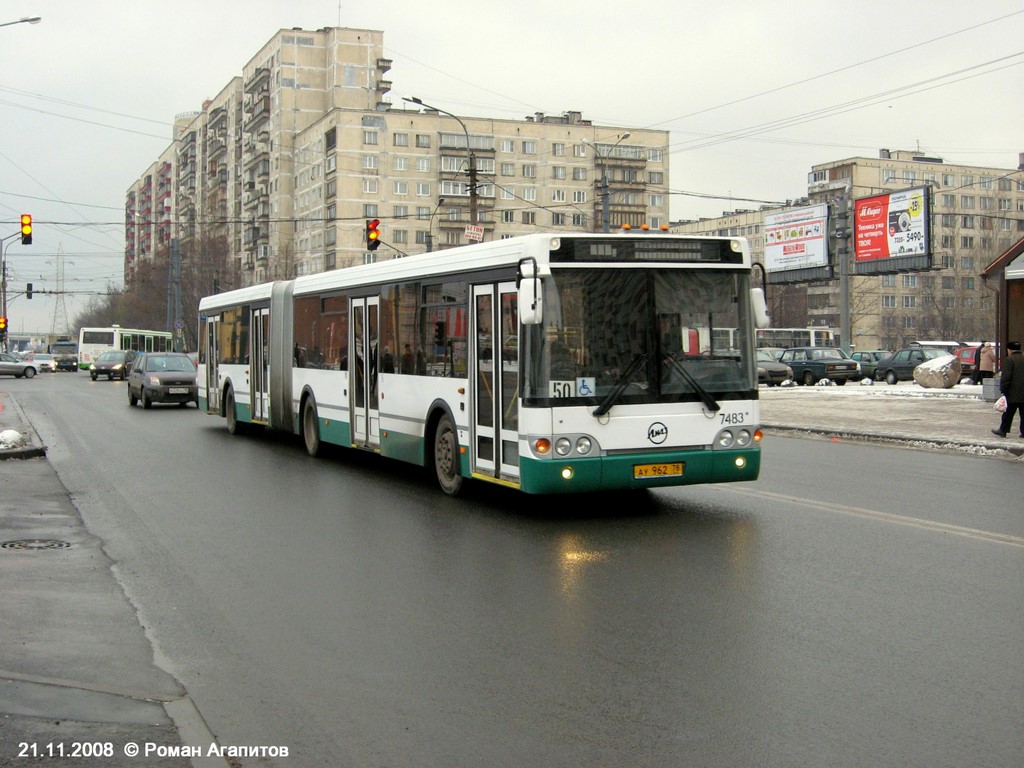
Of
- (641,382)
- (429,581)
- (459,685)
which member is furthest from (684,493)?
(459,685)

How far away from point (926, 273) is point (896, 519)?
102 metres

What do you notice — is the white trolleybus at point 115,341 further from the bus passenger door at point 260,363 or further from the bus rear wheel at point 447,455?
the bus rear wheel at point 447,455

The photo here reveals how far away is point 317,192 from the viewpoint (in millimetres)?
107625

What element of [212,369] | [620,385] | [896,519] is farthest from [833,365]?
[620,385]

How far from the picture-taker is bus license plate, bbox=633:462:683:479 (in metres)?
10.7

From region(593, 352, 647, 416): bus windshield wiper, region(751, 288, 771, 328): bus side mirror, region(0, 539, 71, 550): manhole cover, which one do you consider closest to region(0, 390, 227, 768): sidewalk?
region(0, 539, 71, 550): manhole cover

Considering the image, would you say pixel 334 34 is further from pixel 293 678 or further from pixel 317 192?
pixel 293 678

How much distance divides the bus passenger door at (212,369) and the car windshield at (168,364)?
942cm

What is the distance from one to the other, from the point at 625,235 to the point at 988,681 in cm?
623

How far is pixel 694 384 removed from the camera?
1091 cm

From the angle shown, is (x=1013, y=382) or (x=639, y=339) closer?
(x=639, y=339)

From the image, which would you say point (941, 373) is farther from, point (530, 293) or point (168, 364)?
point (530, 293)

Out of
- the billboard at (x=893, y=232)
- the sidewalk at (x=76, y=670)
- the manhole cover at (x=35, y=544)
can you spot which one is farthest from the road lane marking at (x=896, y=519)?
the billboard at (x=893, y=232)

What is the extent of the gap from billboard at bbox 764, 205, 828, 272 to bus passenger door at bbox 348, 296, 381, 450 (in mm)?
46981
